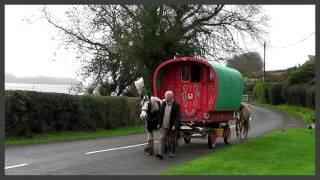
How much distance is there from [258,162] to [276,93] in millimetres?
57011

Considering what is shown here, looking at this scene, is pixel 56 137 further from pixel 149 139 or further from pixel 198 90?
pixel 149 139

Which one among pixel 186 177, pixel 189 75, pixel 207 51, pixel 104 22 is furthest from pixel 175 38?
pixel 186 177

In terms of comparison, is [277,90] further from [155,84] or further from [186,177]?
[186,177]

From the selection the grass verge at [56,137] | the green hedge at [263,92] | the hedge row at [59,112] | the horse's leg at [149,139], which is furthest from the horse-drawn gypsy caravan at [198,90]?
the green hedge at [263,92]

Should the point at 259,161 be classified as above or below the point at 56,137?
below

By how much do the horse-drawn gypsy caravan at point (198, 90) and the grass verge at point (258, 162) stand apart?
62.7 inches

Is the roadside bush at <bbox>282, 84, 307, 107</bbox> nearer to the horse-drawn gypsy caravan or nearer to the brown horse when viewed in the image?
the brown horse

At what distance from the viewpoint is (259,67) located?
349 ft

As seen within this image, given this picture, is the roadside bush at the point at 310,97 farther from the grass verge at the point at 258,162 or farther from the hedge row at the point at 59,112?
the grass verge at the point at 258,162

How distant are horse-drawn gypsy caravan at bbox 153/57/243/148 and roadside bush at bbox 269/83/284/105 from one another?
50.0 m

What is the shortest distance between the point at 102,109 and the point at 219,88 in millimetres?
10940

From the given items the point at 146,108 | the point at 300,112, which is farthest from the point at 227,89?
the point at 300,112

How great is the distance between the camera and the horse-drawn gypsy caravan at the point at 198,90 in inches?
792

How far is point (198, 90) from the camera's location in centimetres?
2086
